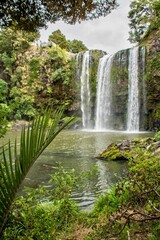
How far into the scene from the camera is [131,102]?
21.2 metres

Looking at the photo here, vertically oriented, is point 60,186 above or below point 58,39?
below

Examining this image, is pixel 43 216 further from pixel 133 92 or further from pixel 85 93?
pixel 85 93

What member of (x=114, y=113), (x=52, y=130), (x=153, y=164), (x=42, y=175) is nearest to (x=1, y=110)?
(x=52, y=130)

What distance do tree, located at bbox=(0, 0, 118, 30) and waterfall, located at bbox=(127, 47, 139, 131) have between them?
1690 centimetres

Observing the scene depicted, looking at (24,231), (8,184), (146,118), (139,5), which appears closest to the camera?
(8,184)

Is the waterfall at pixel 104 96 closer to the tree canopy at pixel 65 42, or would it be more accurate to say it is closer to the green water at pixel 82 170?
the green water at pixel 82 170

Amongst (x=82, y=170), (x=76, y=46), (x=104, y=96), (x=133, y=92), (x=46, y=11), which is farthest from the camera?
(x=76, y=46)

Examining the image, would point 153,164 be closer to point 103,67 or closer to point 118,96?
point 118,96

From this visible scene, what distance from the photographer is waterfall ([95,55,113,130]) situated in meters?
22.9

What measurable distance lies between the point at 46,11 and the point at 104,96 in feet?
64.0

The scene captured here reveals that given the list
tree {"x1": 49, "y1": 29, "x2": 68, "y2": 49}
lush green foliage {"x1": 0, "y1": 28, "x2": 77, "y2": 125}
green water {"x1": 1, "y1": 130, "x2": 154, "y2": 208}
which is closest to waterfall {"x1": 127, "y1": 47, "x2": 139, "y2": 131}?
lush green foliage {"x1": 0, "y1": 28, "x2": 77, "y2": 125}

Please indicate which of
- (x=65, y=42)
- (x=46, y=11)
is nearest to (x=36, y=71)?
(x=65, y=42)

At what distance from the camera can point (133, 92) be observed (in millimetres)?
21188

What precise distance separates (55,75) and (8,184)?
2480 cm
